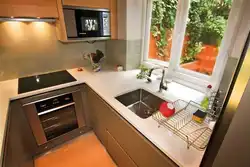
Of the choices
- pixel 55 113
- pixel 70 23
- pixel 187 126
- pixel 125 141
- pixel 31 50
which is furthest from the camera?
pixel 31 50

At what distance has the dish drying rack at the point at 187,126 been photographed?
2.61ft

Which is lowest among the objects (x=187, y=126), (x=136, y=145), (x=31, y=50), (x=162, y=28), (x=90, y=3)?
(x=136, y=145)

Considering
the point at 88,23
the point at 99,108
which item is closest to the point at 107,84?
the point at 99,108

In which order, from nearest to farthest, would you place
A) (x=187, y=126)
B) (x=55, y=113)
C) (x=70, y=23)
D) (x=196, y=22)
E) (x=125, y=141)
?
(x=187, y=126) → (x=125, y=141) → (x=196, y=22) → (x=70, y=23) → (x=55, y=113)

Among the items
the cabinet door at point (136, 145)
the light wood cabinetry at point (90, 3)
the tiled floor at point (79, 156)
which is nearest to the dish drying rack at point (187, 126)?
the cabinet door at point (136, 145)

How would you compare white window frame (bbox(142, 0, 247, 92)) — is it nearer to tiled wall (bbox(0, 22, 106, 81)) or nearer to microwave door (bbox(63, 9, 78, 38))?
microwave door (bbox(63, 9, 78, 38))

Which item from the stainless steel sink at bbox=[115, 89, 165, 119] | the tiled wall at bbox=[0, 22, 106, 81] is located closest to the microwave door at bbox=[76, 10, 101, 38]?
the tiled wall at bbox=[0, 22, 106, 81]

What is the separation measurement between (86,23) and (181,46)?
44.2 inches

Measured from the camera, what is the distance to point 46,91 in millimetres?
1410

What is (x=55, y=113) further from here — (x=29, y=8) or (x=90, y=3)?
(x=90, y=3)

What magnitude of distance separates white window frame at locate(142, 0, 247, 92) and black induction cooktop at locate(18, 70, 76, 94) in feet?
3.74

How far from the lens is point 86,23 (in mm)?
1553

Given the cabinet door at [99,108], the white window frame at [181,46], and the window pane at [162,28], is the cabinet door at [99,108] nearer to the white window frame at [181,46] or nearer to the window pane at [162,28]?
the white window frame at [181,46]

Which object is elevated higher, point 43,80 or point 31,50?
point 31,50
